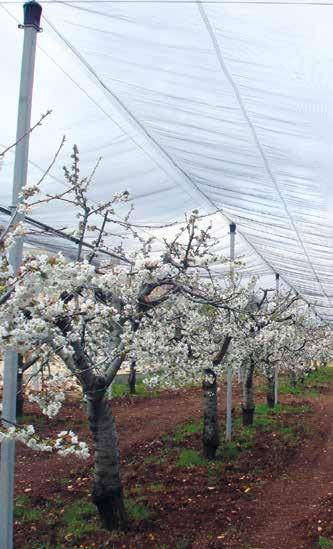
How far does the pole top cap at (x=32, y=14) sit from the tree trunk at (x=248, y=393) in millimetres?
9522

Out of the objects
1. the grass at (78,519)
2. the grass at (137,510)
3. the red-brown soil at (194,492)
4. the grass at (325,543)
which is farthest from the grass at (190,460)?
the grass at (325,543)

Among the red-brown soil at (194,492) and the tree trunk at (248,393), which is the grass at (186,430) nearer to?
the red-brown soil at (194,492)

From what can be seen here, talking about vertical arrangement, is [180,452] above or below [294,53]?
below

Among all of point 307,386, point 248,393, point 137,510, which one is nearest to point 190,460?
point 137,510

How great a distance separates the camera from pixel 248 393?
12.3 m

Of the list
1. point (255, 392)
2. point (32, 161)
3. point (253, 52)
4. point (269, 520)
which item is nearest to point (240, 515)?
point (269, 520)

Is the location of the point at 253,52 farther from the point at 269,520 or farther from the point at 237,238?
the point at 237,238

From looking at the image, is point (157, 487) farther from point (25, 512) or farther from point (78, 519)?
point (25, 512)

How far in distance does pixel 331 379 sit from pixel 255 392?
30.6ft

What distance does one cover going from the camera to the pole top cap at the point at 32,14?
359 centimetres

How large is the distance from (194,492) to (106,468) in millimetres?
2253

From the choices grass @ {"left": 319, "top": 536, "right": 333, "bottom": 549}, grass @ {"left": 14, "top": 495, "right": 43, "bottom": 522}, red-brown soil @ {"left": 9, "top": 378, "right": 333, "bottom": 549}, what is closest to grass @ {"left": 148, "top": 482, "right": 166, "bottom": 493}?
red-brown soil @ {"left": 9, "top": 378, "right": 333, "bottom": 549}

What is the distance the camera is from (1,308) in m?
2.86

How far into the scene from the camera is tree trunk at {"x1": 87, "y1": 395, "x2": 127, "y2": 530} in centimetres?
580
